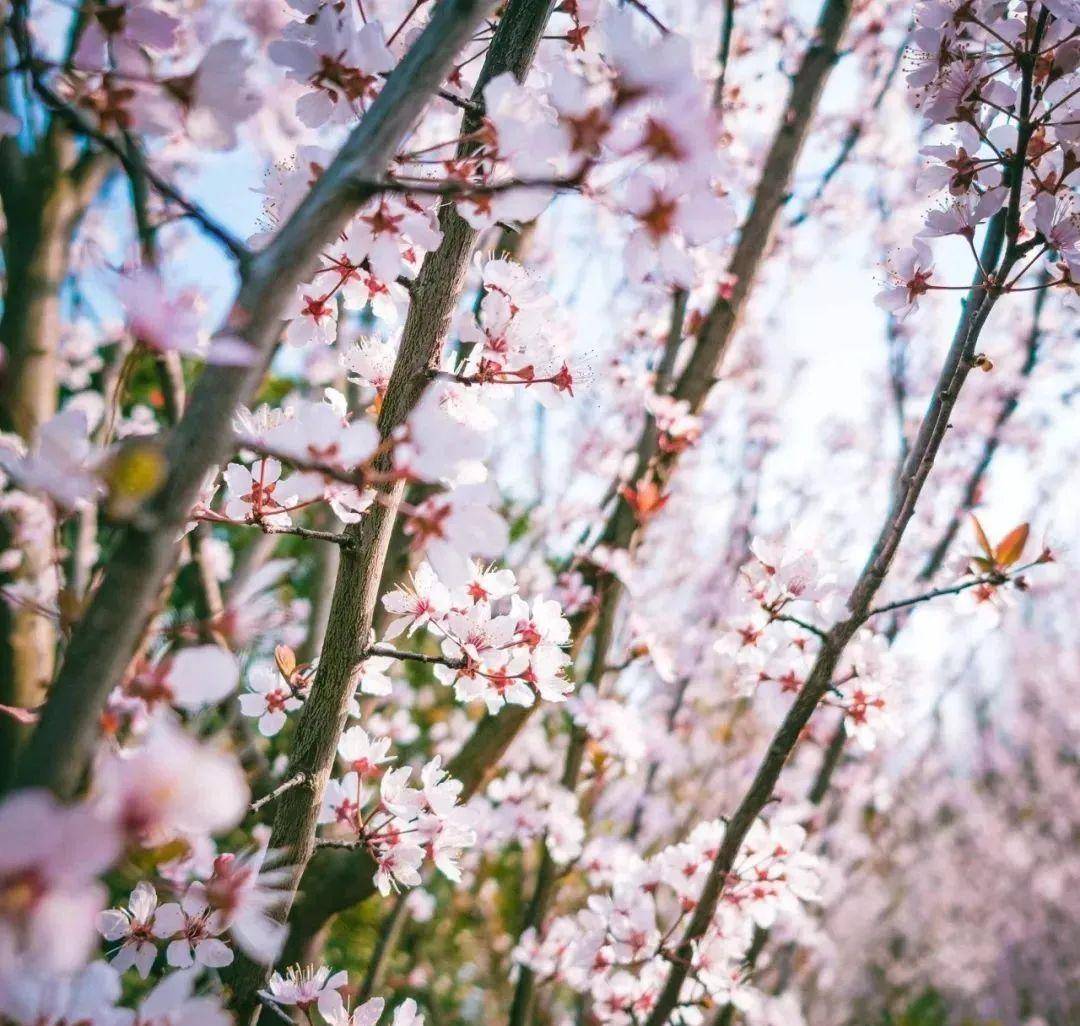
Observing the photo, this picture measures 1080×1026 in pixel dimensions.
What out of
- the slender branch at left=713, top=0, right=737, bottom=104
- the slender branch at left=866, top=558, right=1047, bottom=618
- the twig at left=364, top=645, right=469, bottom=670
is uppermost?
the slender branch at left=713, top=0, right=737, bottom=104

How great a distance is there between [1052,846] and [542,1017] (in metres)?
10.2

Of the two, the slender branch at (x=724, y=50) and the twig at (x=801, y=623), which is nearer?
the twig at (x=801, y=623)

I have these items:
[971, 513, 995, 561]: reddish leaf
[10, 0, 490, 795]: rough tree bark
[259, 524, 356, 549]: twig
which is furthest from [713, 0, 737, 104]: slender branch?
[259, 524, 356, 549]: twig

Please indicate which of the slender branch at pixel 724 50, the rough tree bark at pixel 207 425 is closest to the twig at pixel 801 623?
the rough tree bark at pixel 207 425

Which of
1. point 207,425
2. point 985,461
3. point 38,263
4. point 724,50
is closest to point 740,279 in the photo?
point 724,50

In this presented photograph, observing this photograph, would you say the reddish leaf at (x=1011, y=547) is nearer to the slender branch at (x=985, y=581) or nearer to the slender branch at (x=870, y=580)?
the slender branch at (x=985, y=581)

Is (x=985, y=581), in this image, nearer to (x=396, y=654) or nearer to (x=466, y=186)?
(x=396, y=654)

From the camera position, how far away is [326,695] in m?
1.08

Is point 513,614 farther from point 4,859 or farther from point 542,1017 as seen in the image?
point 542,1017

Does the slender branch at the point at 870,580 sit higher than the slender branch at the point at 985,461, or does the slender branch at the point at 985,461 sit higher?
the slender branch at the point at 985,461

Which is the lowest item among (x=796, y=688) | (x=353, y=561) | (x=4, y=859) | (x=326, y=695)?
(x=4, y=859)

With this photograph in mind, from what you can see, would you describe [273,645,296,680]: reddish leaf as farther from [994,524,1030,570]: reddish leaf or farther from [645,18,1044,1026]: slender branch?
[994,524,1030,570]: reddish leaf

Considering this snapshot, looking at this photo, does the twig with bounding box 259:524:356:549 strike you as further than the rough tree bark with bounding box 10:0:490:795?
Yes

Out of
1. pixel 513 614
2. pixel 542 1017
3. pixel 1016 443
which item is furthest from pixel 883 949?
pixel 513 614
